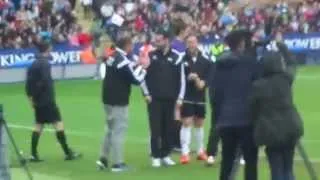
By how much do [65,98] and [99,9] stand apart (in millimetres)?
14328

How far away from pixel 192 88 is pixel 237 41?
142 inches

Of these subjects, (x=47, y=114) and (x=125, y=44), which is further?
(x=47, y=114)

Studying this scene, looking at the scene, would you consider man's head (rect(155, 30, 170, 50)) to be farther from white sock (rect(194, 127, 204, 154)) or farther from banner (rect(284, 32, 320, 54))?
banner (rect(284, 32, 320, 54))

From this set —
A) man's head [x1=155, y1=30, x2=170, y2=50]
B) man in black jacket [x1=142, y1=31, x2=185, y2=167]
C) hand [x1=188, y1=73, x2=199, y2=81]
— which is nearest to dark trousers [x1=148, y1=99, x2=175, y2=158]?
man in black jacket [x1=142, y1=31, x2=185, y2=167]

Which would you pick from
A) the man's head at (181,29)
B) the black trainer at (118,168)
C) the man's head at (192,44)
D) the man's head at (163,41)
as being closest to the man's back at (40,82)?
the black trainer at (118,168)

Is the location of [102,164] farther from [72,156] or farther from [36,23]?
[36,23]

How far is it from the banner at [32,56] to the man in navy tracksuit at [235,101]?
20.0 m

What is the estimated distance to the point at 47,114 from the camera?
16.4 meters

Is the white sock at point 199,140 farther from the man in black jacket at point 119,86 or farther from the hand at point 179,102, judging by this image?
the man in black jacket at point 119,86

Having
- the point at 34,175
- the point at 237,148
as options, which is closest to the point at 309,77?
the point at 34,175

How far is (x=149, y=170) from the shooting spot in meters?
15.3

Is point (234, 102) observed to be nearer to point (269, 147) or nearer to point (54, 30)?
point (269, 147)

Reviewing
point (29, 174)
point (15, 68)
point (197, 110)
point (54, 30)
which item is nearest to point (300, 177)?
point (197, 110)

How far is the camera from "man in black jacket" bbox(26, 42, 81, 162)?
53.4 feet
